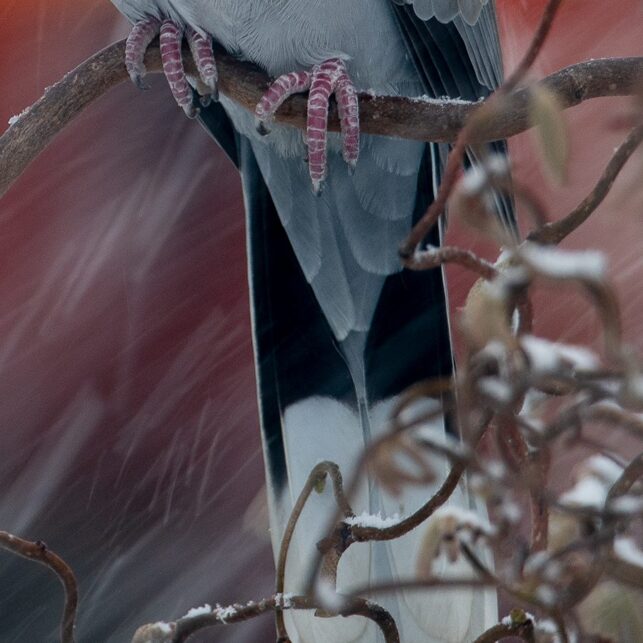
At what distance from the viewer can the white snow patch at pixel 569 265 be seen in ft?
2.37

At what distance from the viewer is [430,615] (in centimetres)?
153

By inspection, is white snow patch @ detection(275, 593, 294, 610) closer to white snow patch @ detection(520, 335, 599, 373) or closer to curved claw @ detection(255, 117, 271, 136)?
white snow patch @ detection(520, 335, 599, 373)

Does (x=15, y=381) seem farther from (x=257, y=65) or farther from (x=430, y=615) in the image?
(x=430, y=615)

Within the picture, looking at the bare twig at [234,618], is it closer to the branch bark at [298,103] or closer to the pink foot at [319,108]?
the branch bark at [298,103]

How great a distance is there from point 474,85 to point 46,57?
121cm

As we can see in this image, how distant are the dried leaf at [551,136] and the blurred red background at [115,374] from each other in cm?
181

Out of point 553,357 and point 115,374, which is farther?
point 115,374

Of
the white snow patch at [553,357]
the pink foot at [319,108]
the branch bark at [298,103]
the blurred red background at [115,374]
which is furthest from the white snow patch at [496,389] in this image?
the blurred red background at [115,374]

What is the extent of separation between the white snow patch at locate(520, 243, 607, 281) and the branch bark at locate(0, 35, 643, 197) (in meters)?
0.33

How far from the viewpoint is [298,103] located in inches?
63.3

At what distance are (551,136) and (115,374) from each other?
215 centimetres

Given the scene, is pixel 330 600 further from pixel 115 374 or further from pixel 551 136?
pixel 115 374

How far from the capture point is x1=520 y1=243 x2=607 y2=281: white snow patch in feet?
2.37

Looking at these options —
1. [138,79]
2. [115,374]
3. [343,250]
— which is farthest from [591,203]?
[115,374]
